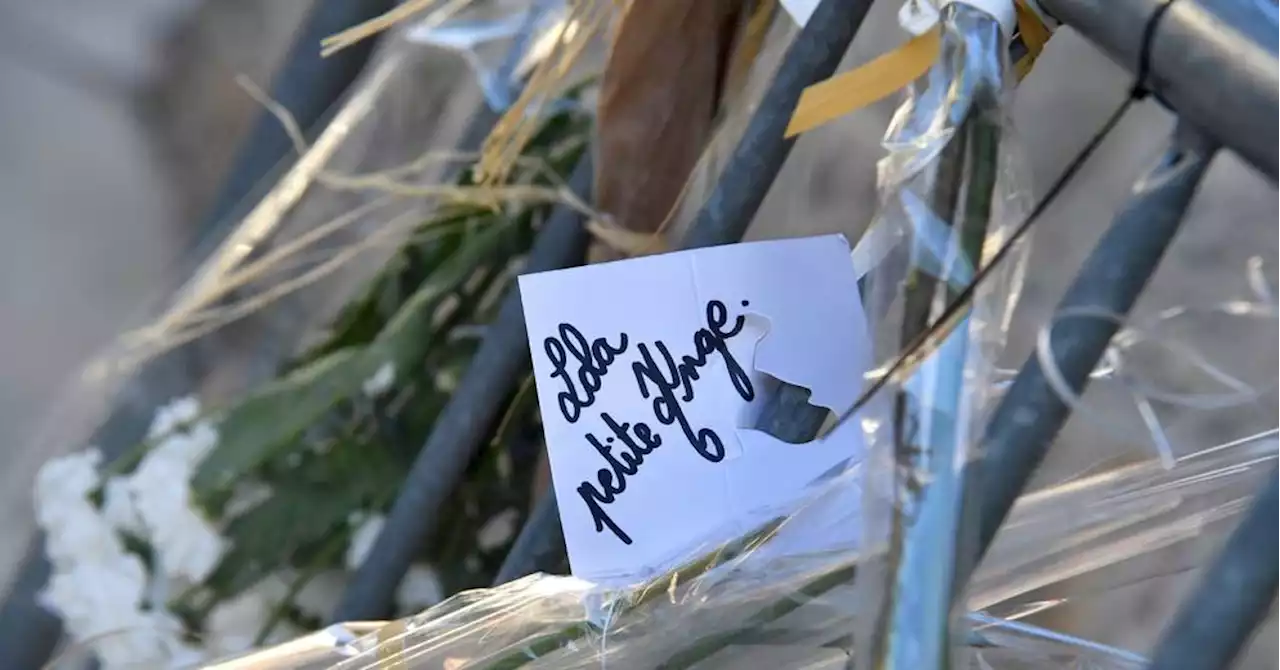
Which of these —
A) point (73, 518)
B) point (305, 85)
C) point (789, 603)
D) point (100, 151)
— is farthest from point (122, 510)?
point (100, 151)

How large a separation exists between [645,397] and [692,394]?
0.01m

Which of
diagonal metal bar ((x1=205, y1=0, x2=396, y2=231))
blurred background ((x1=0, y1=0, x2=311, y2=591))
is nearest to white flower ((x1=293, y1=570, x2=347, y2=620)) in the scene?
diagonal metal bar ((x1=205, y1=0, x2=396, y2=231))

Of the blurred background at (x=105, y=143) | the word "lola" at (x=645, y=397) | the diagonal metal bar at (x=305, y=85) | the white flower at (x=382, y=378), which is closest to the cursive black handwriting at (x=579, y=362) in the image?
the word "lola" at (x=645, y=397)

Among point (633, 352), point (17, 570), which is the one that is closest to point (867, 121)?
point (633, 352)

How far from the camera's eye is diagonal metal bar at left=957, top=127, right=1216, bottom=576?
26 centimetres

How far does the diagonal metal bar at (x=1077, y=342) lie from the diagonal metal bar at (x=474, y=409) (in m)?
0.21

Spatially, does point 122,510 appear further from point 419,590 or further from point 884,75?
point 884,75

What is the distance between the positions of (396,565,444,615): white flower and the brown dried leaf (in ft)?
0.68

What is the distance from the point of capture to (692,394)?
0.31m

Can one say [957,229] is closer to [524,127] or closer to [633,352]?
[633,352]

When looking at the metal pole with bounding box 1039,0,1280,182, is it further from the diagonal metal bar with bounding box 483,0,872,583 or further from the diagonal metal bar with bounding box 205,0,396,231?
the diagonal metal bar with bounding box 205,0,396,231

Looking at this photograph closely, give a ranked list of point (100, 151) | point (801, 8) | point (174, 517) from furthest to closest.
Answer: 1. point (100, 151)
2. point (174, 517)
3. point (801, 8)

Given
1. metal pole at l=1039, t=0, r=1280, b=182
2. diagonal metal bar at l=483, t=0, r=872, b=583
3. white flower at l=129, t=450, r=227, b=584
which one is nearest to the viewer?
metal pole at l=1039, t=0, r=1280, b=182

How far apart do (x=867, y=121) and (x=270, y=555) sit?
46cm
